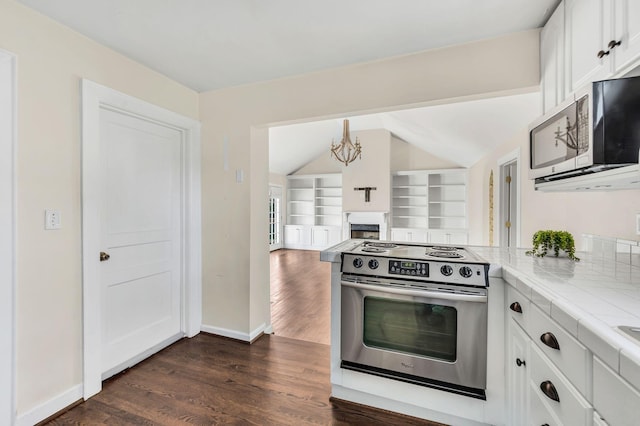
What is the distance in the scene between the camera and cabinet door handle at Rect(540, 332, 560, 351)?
999 millimetres

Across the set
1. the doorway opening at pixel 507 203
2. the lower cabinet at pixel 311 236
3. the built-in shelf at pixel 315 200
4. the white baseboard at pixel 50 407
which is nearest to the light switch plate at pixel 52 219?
the white baseboard at pixel 50 407

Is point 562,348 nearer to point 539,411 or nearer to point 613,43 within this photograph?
point 539,411

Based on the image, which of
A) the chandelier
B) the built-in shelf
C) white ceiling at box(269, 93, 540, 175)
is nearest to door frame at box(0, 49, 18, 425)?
white ceiling at box(269, 93, 540, 175)

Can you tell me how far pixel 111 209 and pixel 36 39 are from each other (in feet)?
3.57

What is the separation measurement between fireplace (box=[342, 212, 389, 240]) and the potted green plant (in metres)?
5.81

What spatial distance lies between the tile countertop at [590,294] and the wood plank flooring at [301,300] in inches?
72.5

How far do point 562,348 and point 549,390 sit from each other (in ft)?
0.69

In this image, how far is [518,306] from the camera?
1.36 meters

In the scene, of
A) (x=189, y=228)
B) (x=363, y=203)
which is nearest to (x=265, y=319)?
(x=189, y=228)

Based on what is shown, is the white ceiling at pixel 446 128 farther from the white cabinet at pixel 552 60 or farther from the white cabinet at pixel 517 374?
the white cabinet at pixel 517 374

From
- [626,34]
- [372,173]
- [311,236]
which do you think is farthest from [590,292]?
[311,236]

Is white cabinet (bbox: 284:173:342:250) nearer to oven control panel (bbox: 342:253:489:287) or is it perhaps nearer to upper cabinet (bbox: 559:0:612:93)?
oven control panel (bbox: 342:253:489:287)

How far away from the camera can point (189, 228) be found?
8.95 ft

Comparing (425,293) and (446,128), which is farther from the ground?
(446,128)
